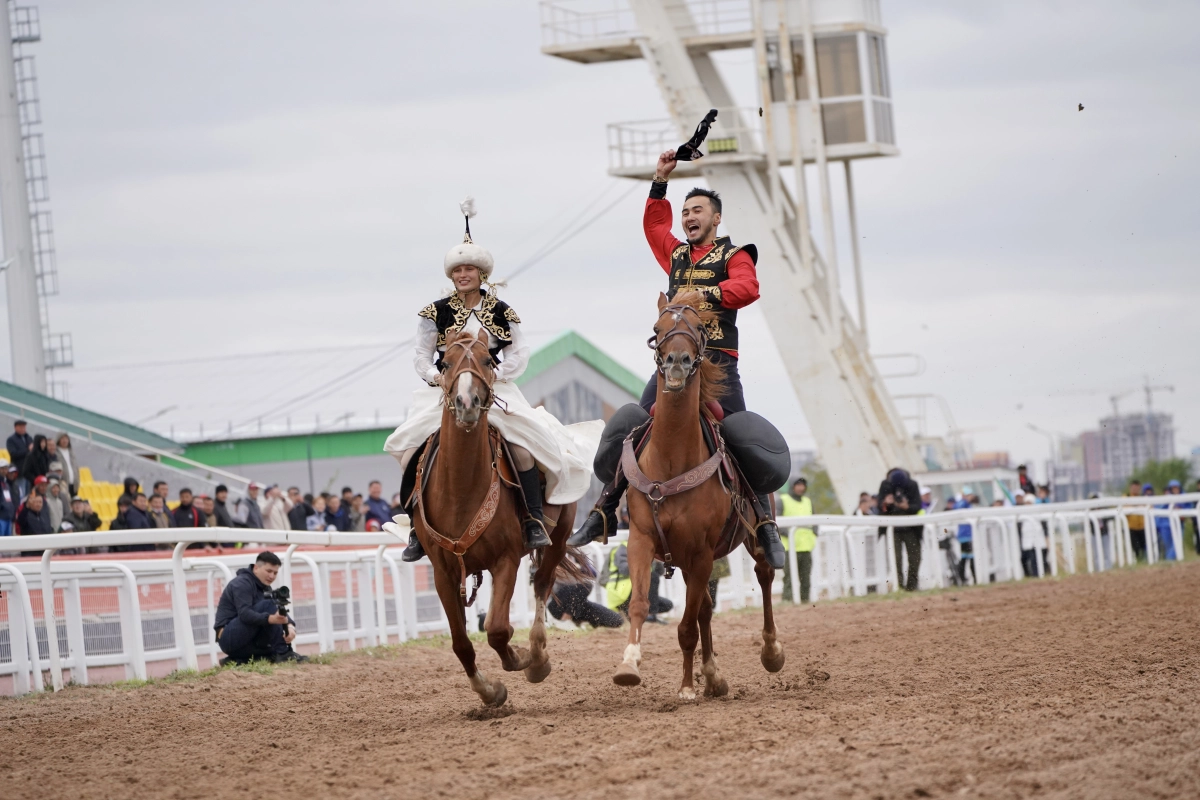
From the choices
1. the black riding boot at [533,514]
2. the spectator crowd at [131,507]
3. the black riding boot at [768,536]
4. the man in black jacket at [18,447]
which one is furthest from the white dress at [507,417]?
the man in black jacket at [18,447]

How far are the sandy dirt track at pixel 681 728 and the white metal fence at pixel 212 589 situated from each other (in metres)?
0.65

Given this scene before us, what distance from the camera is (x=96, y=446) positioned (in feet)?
89.5

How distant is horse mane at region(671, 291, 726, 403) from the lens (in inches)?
364

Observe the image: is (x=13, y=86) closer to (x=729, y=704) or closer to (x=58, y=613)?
(x=58, y=613)

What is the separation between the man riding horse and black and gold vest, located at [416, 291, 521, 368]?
3.10 feet

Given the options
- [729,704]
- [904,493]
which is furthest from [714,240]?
[904,493]

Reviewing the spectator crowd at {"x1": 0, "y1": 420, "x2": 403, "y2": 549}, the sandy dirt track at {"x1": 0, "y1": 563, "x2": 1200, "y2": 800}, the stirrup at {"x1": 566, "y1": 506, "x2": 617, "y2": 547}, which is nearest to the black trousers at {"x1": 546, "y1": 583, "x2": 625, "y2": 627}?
the sandy dirt track at {"x1": 0, "y1": 563, "x2": 1200, "y2": 800}

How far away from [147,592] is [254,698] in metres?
1.81

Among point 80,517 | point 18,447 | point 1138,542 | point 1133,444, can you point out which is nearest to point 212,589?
point 80,517

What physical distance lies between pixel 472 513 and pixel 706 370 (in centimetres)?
178

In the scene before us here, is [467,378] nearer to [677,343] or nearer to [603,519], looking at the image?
[677,343]

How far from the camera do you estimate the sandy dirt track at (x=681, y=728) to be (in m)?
6.29

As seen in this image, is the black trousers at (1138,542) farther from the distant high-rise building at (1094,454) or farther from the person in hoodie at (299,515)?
the distant high-rise building at (1094,454)

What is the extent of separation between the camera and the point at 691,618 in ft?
30.3
